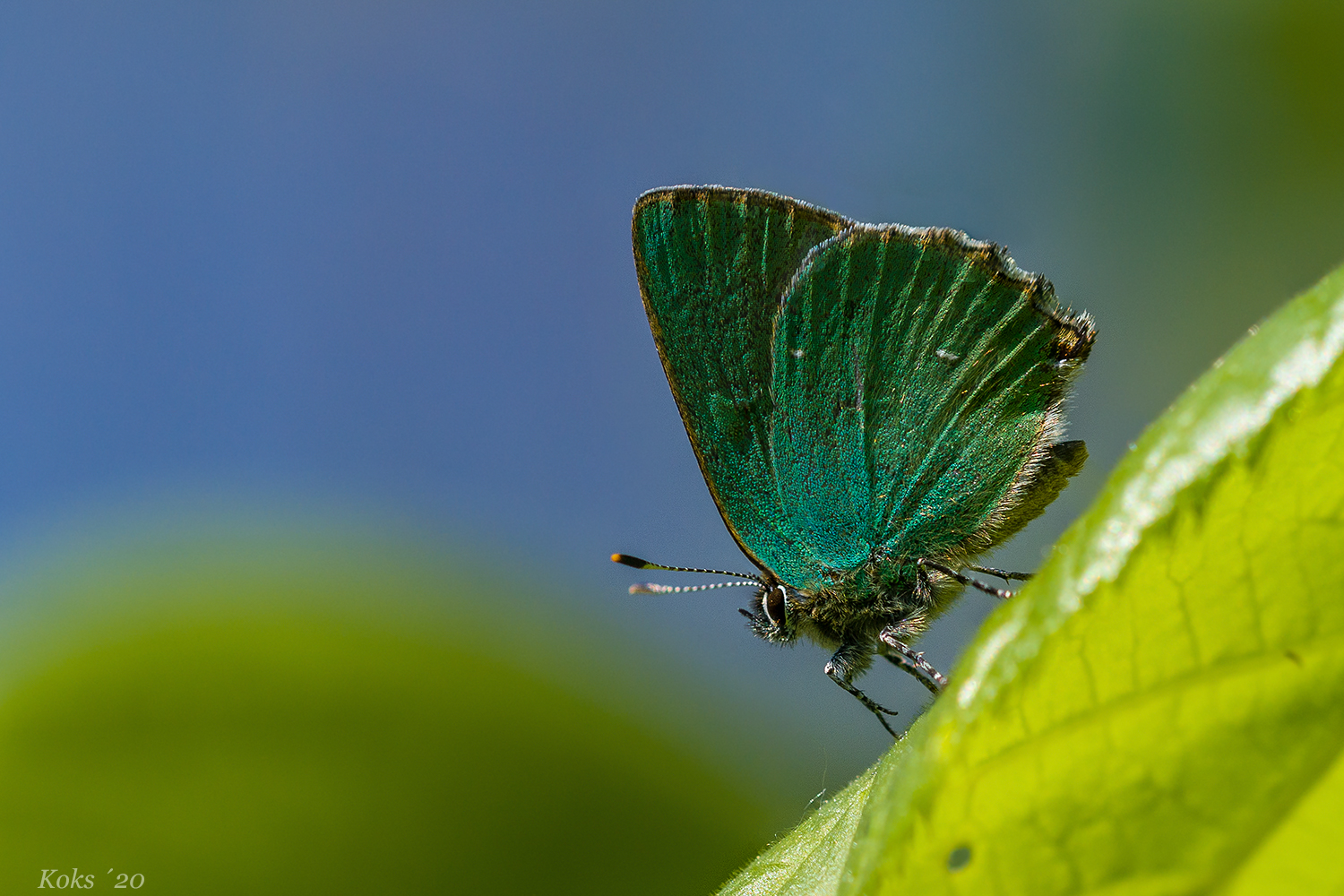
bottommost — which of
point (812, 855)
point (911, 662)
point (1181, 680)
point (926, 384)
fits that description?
point (1181, 680)

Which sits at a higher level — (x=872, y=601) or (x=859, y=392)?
(x=859, y=392)

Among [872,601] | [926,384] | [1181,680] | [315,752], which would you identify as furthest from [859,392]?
[1181,680]

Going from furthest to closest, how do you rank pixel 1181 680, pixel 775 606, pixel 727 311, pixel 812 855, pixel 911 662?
pixel 775 606
pixel 727 311
pixel 911 662
pixel 812 855
pixel 1181 680

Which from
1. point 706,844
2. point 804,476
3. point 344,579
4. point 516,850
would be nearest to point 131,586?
point 344,579

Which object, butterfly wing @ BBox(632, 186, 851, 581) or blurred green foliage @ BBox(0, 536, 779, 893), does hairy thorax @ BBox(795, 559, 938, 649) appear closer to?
butterfly wing @ BBox(632, 186, 851, 581)

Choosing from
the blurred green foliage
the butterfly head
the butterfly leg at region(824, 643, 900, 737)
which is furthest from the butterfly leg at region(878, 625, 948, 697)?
the blurred green foliage

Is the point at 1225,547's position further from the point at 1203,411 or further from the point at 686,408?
the point at 686,408

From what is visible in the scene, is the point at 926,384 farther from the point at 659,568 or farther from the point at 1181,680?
the point at 1181,680
